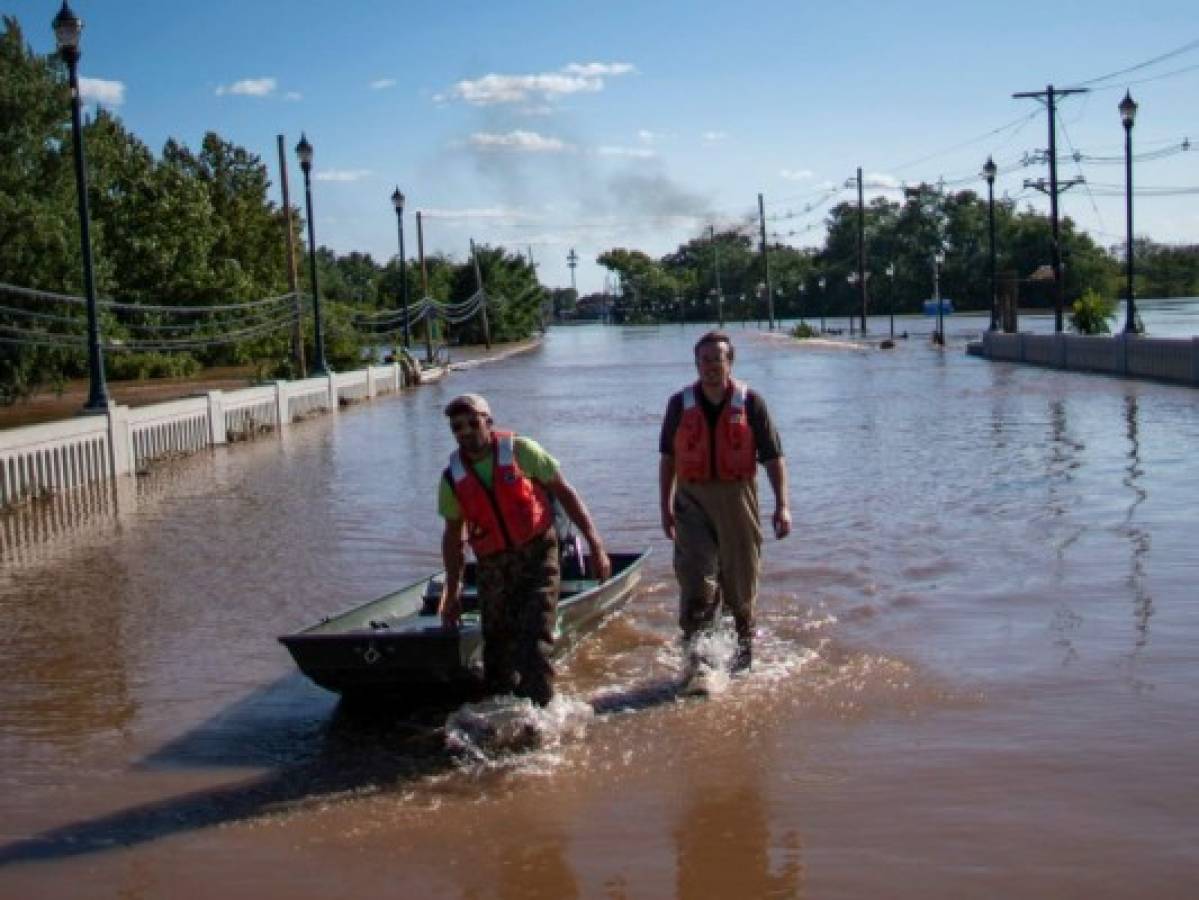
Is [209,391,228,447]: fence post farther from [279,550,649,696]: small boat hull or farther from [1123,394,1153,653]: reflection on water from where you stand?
[279,550,649,696]: small boat hull

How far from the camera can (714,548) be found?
749cm

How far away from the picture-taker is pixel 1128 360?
1312 inches

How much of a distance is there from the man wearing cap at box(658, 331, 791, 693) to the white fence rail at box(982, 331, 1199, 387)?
23800mm

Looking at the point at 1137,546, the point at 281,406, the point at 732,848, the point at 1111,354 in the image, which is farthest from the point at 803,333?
the point at 732,848

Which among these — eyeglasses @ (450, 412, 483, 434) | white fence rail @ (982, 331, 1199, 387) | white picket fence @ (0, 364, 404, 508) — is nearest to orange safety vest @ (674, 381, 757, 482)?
eyeglasses @ (450, 412, 483, 434)

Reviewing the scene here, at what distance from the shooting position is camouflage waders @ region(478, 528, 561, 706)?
6555mm

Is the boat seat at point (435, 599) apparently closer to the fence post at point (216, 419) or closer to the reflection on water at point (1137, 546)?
the reflection on water at point (1137, 546)

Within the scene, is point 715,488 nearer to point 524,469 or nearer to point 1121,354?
point 524,469

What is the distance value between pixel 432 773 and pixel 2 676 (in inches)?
143

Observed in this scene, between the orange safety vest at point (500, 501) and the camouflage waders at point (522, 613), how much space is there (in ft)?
0.25

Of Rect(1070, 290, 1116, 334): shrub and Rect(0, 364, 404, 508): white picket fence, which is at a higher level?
Rect(1070, 290, 1116, 334): shrub

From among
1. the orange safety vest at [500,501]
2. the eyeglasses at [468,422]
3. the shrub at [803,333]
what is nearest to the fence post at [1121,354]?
the orange safety vest at [500,501]

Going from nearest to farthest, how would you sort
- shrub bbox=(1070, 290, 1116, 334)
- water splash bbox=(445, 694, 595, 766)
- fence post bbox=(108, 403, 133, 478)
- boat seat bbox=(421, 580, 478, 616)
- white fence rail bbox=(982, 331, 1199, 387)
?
water splash bbox=(445, 694, 595, 766) → boat seat bbox=(421, 580, 478, 616) → fence post bbox=(108, 403, 133, 478) → white fence rail bbox=(982, 331, 1199, 387) → shrub bbox=(1070, 290, 1116, 334)

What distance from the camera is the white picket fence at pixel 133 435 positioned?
1636cm
